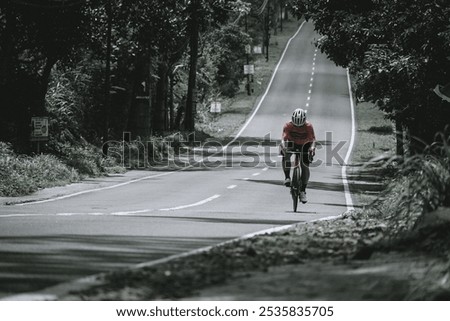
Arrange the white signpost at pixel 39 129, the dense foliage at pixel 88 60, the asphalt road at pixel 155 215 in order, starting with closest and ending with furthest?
1. the asphalt road at pixel 155 215
2. the white signpost at pixel 39 129
3. the dense foliage at pixel 88 60

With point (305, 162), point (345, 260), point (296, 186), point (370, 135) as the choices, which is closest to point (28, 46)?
point (305, 162)

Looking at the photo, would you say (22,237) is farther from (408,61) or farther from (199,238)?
(408,61)

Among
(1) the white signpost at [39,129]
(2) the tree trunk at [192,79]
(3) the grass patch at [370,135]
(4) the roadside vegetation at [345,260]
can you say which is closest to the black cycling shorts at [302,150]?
(4) the roadside vegetation at [345,260]

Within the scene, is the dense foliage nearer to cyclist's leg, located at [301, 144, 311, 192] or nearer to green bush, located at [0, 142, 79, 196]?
green bush, located at [0, 142, 79, 196]

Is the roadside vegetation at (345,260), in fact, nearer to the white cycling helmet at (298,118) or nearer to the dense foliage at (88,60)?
the white cycling helmet at (298,118)

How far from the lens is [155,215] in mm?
17594

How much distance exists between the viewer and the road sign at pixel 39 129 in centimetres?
3117

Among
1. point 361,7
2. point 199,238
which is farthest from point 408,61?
point 199,238

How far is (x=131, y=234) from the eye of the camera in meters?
13.4

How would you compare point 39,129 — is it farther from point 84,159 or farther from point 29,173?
point 29,173

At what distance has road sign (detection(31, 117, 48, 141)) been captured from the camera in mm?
31172

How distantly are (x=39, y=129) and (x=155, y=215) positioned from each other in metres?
14.6

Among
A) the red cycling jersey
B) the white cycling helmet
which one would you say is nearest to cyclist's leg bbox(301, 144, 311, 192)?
the red cycling jersey

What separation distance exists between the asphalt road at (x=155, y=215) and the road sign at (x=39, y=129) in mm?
2865
